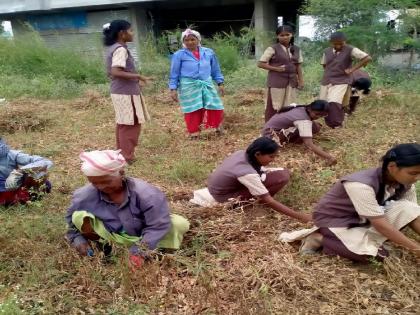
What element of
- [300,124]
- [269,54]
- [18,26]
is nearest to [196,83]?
[269,54]

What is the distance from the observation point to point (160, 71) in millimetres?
10750

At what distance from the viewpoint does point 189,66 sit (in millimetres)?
5633

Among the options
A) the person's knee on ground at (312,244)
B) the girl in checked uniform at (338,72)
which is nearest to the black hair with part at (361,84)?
the girl in checked uniform at (338,72)

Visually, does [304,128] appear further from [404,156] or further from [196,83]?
[404,156]

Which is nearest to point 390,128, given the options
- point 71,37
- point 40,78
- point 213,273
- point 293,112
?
point 293,112

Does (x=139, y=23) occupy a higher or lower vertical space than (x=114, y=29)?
lower

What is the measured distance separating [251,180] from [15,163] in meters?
1.99

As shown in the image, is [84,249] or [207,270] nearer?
[207,270]

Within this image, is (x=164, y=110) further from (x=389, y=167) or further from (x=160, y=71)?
(x=389, y=167)

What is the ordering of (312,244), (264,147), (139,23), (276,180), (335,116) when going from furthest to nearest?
(139,23) < (335,116) < (276,180) < (264,147) < (312,244)

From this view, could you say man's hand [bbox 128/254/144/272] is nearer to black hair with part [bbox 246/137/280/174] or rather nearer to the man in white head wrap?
the man in white head wrap

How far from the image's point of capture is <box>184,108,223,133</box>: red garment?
5.93 meters

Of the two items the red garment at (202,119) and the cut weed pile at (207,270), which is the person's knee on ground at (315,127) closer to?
the cut weed pile at (207,270)

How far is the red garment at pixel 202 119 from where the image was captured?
5.93 m
